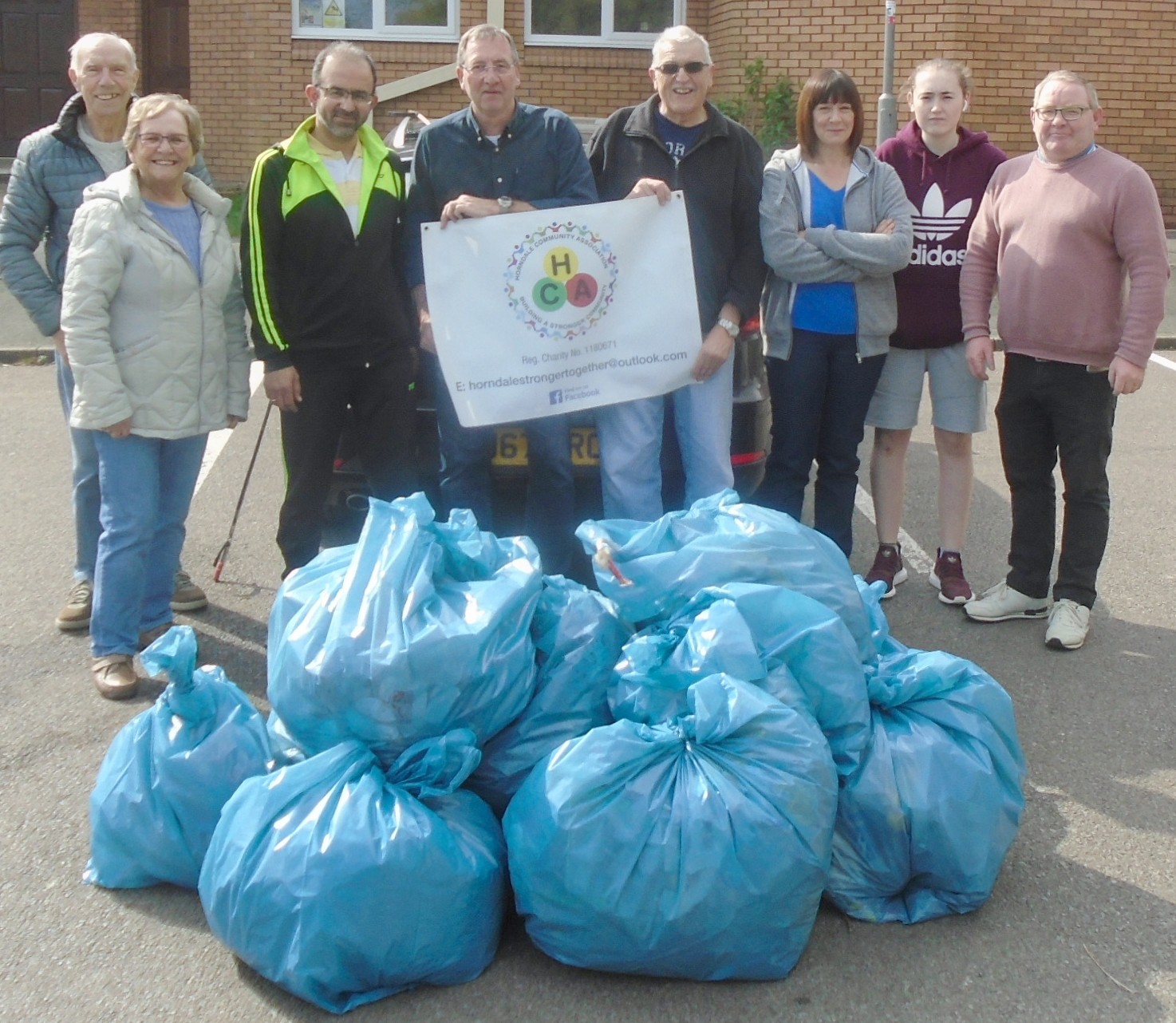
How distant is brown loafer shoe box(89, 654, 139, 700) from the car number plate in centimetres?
134

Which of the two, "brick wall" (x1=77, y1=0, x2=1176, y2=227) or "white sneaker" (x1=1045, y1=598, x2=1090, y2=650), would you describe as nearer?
"white sneaker" (x1=1045, y1=598, x2=1090, y2=650)

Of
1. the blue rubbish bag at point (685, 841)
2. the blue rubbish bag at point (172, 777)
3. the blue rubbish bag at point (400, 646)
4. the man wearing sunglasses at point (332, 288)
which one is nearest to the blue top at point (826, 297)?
the man wearing sunglasses at point (332, 288)

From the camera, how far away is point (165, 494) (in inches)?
184

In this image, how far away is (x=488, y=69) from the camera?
428cm

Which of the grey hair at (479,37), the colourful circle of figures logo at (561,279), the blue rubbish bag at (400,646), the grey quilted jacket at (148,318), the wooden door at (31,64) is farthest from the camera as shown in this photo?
the wooden door at (31,64)

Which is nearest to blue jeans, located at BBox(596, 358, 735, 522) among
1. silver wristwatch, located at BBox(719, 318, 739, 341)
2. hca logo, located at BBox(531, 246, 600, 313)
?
silver wristwatch, located at BBox(719, 318, 739, 341)

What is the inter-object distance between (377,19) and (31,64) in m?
3.88

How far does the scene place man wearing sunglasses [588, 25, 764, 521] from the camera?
4523 millimetres

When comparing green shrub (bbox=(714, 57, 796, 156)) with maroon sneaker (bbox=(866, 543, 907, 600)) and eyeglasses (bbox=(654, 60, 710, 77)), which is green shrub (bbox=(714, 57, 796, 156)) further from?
eyeglasses (bbox=(654, 60, 710, 77))

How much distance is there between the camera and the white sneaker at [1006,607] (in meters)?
5.06

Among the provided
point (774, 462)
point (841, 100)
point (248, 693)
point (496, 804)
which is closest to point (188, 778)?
point (496, 804)

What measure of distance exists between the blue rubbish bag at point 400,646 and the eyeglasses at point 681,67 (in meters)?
1.90

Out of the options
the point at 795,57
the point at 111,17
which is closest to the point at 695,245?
the point at 795,57

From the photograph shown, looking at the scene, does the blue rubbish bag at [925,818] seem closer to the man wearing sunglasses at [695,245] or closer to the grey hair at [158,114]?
the man wearing sunglasses at [695,245]
